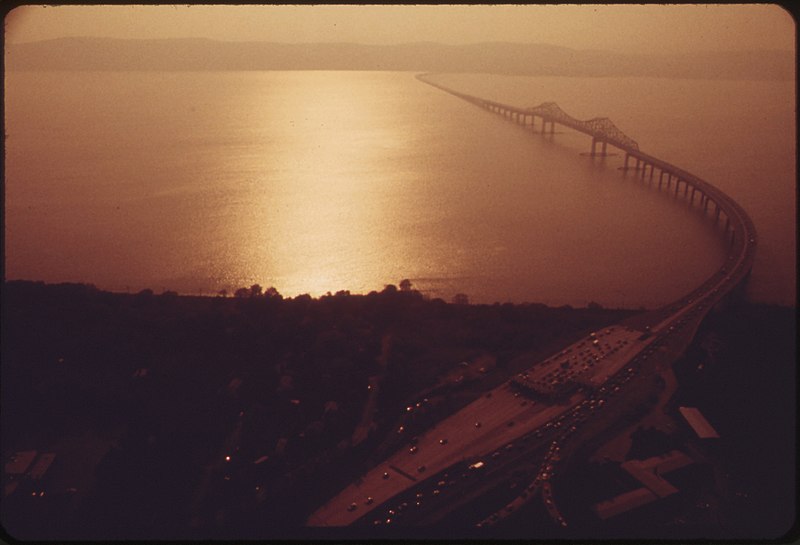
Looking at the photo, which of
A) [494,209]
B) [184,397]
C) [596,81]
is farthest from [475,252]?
[596,81]

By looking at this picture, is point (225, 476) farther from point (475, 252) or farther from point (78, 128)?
point (78, 128)

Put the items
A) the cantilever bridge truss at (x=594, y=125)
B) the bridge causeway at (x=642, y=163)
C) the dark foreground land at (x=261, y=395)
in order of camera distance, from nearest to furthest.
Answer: the dark foreground land at (x=261, y=395)
the bridge causeway at (x=642, y=163)
the cantilever bridge truss at (x=594, y=125)

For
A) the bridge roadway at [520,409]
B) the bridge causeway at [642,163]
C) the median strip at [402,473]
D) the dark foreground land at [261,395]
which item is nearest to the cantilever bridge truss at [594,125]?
the bridge causeway at [642,163]

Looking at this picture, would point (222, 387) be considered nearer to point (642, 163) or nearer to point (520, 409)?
point (520, 409)

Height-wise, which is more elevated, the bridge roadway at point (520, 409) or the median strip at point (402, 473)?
the bridge roadway at point (520, 409)

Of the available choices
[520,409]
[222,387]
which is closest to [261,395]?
[222,387]

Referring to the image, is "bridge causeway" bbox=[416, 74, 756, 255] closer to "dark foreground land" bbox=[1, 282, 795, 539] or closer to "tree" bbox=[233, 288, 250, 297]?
A: "dark foreground land" bbox=[1, 282, 795, 539]

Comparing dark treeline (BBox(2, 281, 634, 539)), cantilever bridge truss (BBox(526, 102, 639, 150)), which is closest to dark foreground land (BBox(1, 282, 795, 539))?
dark treeline (BBox(2, 281, 634, 539))

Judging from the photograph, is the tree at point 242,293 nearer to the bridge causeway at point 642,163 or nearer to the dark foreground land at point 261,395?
the dark foreground land at point 261,395

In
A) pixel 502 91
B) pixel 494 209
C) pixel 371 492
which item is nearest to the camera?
pixel 371 492
